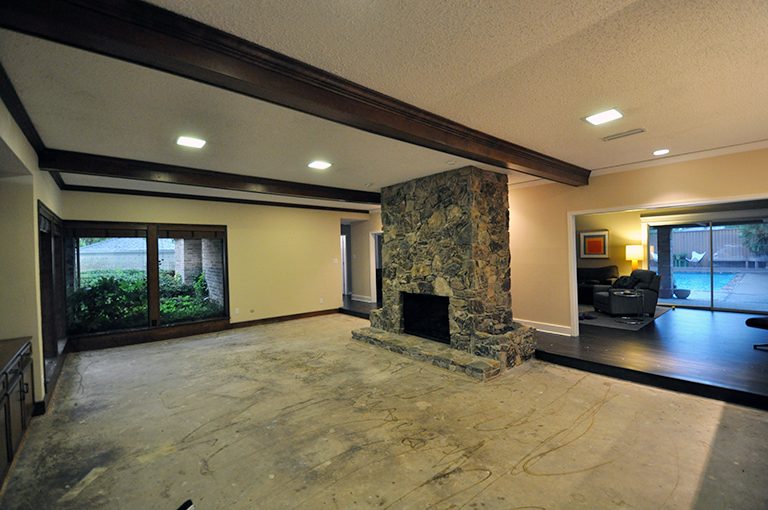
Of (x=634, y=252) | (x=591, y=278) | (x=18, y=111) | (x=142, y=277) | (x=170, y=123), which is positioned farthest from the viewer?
(x=591, y=278)

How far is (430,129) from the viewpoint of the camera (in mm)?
2961

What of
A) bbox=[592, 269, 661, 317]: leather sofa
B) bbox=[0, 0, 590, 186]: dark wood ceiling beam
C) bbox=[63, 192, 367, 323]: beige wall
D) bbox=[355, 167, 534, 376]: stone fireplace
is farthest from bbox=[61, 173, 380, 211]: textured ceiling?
bbox=[592, 269, 661, 317]: leather sofa

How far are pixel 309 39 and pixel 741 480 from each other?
3.71 m

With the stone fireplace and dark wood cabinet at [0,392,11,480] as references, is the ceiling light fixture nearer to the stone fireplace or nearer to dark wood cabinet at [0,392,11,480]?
the stone fireplace

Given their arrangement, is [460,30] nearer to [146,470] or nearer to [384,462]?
[384,462]

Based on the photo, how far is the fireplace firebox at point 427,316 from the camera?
5199 millimetres

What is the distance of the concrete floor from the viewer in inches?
84.6

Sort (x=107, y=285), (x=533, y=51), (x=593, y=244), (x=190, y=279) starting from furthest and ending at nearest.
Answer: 1. (x=593, y=244)
2. (x=190, y=279)
3. (x=107, y=285)
4. (x=533, y=51)

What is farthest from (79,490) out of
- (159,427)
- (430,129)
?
(430,129)

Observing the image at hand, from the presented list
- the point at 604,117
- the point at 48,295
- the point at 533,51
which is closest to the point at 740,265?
the point at 604,117

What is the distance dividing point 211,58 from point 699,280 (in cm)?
1009

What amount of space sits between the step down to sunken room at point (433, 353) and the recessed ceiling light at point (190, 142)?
11.6 feet

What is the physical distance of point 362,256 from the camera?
376 inches

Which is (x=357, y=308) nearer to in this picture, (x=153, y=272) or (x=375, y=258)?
(x=375, y=258)
